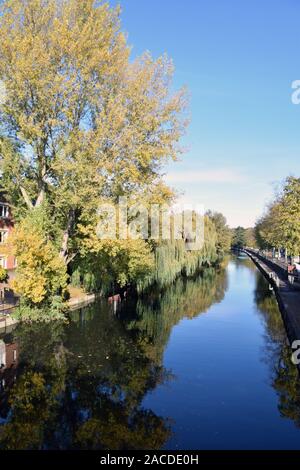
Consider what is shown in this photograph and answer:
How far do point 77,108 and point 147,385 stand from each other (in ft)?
68.0

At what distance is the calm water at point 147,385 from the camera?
1363cm

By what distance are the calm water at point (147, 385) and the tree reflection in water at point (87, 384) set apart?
0.15 ft

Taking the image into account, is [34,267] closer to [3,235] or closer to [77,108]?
[77,108]

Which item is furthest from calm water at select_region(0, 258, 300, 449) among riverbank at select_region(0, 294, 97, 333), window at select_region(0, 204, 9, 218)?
window at select_region(0, 204, 9, 218)

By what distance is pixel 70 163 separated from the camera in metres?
28.8

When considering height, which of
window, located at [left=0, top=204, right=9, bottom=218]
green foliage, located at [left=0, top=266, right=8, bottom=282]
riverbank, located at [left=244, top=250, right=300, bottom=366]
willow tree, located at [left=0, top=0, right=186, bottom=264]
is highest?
willow tree, located at [left=0, top=0, right=186, bottom=264]

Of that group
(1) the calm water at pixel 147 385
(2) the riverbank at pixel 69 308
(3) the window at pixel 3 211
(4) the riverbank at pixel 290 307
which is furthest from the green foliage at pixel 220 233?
(1) the calm water at pixel 147 385

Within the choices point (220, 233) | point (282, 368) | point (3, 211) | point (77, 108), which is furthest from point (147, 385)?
point (220, 233)

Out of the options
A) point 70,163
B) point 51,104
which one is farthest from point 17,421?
point 51,104

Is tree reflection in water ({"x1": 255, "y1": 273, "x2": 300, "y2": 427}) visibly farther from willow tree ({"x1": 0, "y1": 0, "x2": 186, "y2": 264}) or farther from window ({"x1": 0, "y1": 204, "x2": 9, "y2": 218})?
window ({"x1": 0, "y1": 204, "x2": 9, "y2": 218})

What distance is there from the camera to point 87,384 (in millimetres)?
17781

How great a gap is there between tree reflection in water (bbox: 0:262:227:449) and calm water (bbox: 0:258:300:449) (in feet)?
0.15

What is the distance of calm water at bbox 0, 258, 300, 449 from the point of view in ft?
44.7

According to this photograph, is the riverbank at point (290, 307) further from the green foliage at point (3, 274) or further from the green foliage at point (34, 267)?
the green foliage at point (3, 274)
